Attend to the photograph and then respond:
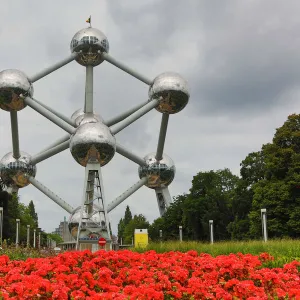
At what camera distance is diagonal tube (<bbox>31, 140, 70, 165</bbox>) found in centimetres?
2991

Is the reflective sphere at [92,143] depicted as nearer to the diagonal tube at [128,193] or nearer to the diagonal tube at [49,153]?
the diagonal tube at [49,153]

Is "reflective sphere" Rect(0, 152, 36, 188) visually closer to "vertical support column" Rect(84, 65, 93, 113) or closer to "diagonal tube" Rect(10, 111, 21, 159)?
"diagonal tube" Rect(10, 111, 21, 159)

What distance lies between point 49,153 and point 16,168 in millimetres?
3001

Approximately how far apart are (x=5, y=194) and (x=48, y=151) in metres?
5.27

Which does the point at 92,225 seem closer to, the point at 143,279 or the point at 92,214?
the point at 92,214

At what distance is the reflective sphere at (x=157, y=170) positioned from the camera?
33.5 metres

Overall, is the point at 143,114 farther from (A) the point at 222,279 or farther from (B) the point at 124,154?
(A) the point at 222,279

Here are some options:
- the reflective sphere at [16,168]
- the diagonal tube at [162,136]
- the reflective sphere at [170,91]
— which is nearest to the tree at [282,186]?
the reflective sphere at [170,91]

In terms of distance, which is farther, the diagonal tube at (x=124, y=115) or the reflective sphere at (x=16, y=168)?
the reflective sphere at (x=16, y=168)

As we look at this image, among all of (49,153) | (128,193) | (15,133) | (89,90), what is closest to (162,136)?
(128,193)

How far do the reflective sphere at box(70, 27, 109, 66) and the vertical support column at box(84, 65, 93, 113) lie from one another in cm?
53

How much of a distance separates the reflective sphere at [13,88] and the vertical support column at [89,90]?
3.23 m

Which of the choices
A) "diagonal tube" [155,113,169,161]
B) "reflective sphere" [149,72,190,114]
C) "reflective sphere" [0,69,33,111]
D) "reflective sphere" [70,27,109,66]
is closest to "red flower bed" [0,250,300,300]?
"reflective sphere" [149,72,190,114]

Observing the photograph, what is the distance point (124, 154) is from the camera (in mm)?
31562
